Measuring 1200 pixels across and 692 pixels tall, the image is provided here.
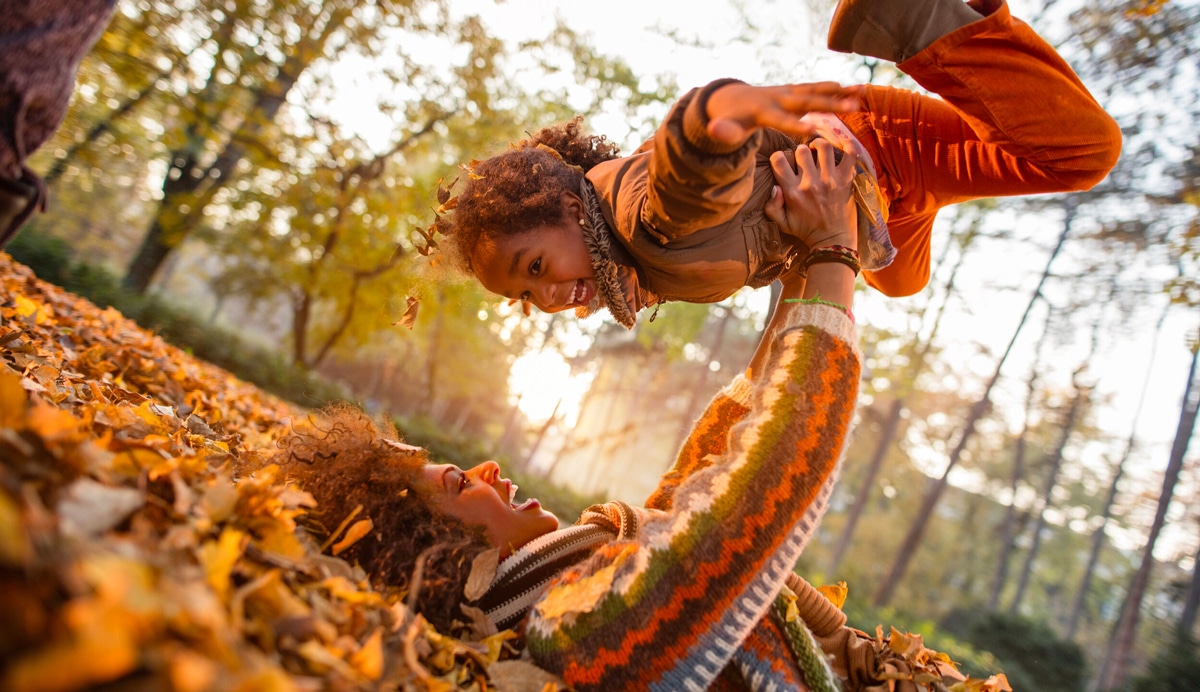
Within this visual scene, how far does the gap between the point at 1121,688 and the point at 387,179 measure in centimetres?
1802

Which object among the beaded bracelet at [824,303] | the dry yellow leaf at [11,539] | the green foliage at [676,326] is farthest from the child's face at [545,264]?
the green foliage at [676,326]

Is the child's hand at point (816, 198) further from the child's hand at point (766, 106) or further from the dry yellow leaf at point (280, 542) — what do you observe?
the dry yellow leaf at point (280, 542)

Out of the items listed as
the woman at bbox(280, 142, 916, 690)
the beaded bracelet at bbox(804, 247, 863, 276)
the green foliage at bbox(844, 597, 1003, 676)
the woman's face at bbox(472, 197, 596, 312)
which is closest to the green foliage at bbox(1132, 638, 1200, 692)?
the green foliage at bbox(844, 597, 1003, 676)

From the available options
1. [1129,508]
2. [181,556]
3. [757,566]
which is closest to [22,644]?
[181,556]

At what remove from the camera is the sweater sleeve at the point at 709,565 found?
164 centimetres

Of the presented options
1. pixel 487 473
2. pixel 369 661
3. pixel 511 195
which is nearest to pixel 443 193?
pixel 511 195

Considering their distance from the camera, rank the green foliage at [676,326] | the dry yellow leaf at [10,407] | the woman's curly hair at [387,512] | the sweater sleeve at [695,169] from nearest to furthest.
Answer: the dry yellow leaf at [10,407] < the sweater sleeve at [695,169] < the woman's curly hair at [387,512] < the green foliage at [676,326]

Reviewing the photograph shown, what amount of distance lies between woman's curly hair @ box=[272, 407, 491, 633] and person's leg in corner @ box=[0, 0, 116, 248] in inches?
39.1

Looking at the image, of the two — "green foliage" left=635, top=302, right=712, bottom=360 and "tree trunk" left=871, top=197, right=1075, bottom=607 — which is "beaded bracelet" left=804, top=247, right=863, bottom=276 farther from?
"tree trunk" left=871, top=197, right=1075, bottom=607

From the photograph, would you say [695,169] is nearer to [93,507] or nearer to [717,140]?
[717,140]

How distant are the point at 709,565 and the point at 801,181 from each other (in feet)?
4.44

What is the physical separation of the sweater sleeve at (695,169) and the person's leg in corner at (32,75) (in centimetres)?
139

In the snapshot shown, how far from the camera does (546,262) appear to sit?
238 centimetres

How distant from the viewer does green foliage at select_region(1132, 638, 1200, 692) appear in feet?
35.6
